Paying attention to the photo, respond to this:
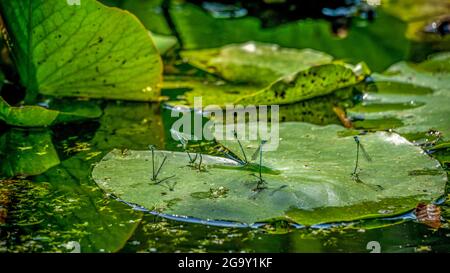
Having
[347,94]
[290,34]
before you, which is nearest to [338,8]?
[290,34]

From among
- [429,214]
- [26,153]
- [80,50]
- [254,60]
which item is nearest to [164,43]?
[254,60]

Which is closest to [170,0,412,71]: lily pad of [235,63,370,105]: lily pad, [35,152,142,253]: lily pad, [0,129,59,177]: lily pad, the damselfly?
[235,63,370,105]: lily pad

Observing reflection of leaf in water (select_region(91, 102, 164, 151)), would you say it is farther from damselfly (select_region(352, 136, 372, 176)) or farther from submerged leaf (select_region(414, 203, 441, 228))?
submerged leaf (select_region(414, 203, 441, 228))

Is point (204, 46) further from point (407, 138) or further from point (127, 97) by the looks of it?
point (407, 138)

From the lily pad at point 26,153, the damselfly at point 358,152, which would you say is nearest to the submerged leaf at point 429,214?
the damselfly at point 358,152

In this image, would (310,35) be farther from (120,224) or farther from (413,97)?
(120,224)
